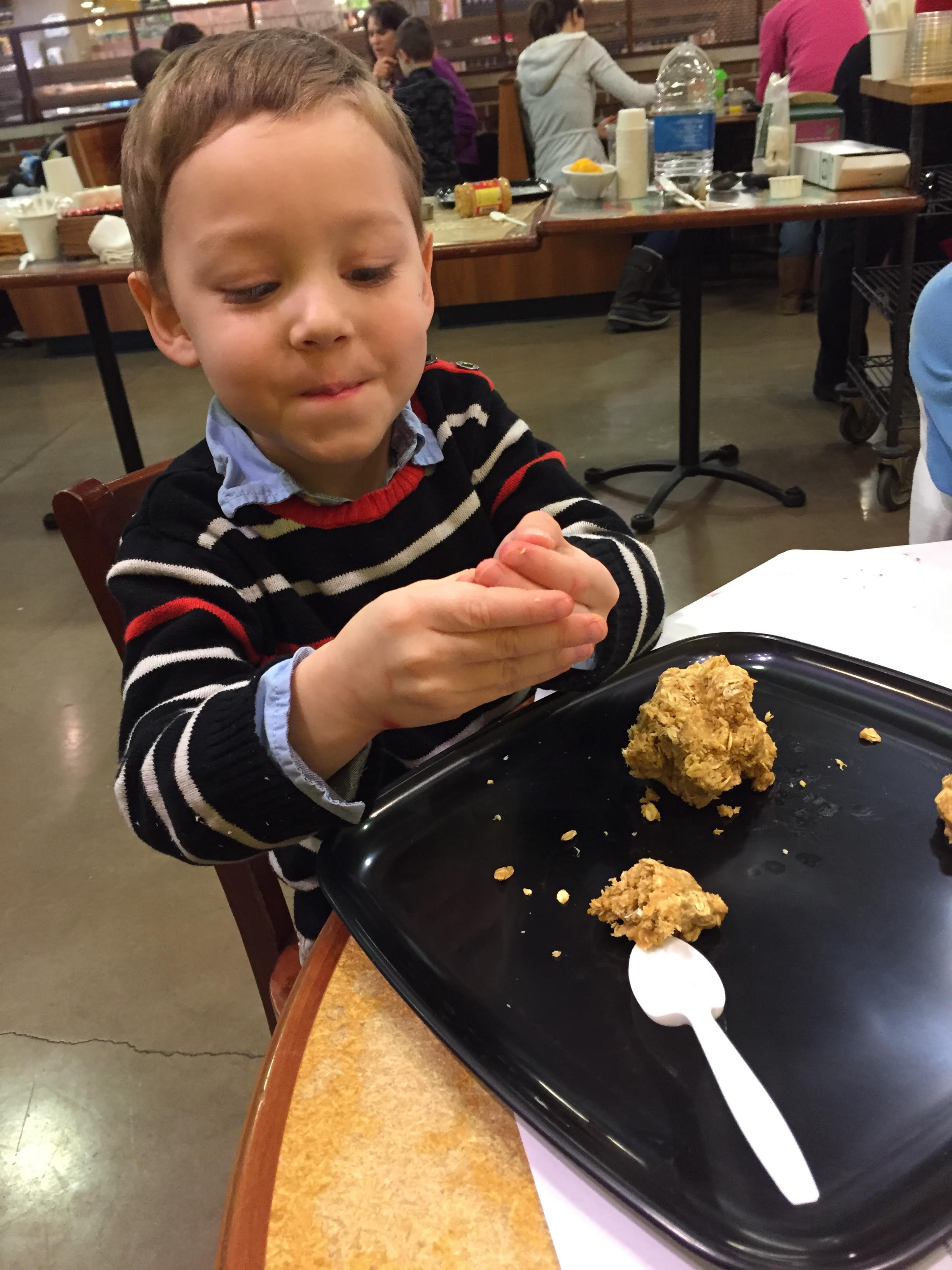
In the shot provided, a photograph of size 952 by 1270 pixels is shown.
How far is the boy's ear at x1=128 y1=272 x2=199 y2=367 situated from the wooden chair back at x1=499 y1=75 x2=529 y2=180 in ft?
16.9

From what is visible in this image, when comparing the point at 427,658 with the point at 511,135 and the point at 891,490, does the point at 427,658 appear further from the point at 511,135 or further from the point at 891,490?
the point at 511,135

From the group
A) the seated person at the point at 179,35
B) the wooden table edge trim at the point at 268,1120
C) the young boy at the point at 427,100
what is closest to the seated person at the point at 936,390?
the wooden table edge trim at the point at 268,1120

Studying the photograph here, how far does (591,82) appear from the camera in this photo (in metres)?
5.13

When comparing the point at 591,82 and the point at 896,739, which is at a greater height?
the point at 591,82

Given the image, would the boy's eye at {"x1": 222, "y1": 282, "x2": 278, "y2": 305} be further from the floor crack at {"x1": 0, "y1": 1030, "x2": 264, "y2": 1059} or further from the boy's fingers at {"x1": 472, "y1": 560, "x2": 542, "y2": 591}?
the floor crack at {"x1": 0, "y1": 1030, "x2": 264, "y2": 1059}

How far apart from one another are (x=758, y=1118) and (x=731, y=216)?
2630mm

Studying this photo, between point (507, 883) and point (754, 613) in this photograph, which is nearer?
point (507, 883)

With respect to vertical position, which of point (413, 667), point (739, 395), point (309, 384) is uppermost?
point (309, 384)

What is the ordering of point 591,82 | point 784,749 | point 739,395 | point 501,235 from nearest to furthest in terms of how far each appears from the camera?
point 784,749
point 501,235
point 739,395
point 591,82

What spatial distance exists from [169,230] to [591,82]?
17.2 ft

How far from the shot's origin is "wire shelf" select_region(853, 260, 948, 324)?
3.07m

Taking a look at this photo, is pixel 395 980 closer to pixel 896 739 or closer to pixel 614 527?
pixel 896 739

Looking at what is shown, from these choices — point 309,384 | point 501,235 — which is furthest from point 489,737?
point 501,235

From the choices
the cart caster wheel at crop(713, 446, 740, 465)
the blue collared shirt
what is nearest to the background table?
the blue collared shirt
